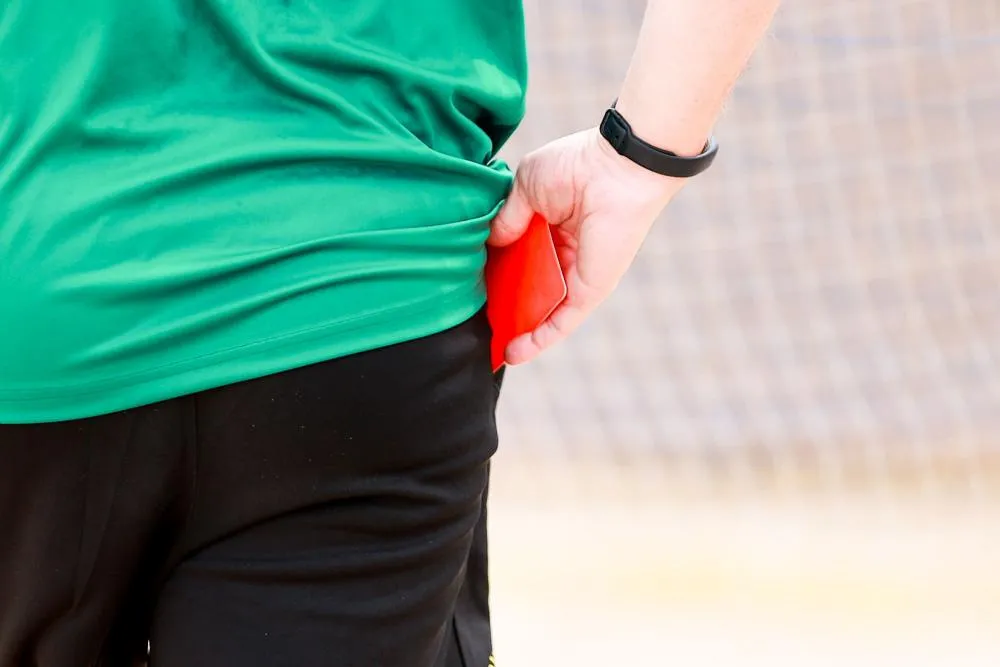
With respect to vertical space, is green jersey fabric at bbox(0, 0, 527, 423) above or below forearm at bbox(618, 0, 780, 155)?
below

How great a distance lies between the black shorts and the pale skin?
10cm

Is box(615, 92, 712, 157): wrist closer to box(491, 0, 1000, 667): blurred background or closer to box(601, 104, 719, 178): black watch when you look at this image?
box(601, 104, 719, 178): black watch

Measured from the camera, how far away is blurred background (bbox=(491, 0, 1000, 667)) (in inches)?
69.5

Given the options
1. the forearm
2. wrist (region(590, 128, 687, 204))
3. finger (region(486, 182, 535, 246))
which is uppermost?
the forearm

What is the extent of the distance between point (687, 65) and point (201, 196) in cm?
23

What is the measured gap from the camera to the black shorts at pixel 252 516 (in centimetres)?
45

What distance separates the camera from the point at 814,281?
1813mm

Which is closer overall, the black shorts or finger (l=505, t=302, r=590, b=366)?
the black shorts

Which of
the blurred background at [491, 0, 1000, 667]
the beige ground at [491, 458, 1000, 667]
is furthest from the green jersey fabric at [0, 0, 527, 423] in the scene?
the blurred background at [491, 0, 1000, 667]

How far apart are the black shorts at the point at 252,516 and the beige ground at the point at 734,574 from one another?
97cm

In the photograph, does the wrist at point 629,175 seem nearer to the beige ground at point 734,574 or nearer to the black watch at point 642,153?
the black watch at point 642,153


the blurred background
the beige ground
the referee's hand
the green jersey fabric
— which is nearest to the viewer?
the green jersey fabric

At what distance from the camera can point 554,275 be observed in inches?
22.0

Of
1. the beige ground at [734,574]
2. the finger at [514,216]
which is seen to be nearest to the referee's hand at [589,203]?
the finger at [514,216]
